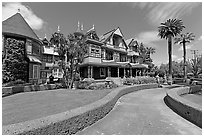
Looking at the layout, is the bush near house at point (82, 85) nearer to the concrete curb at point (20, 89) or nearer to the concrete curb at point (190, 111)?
the concrete curb at point (20, 89)

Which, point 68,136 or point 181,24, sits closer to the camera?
point 68,136

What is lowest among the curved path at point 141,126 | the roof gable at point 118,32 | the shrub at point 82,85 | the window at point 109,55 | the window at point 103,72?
the curved path at point 141,126

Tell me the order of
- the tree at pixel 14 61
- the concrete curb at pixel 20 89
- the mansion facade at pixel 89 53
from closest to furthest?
the concrete curb at pixel 20 89
the tree at pixel 14 61
the mansion facade at pixel 89 53

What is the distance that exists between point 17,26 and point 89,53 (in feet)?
41.9

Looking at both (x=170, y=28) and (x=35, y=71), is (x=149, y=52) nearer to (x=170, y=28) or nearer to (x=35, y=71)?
(x=170, y=28)

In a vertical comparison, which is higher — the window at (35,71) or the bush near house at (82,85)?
the window at (35,71)

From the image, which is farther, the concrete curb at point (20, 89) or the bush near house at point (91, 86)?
the bush near house at point (91, 86)

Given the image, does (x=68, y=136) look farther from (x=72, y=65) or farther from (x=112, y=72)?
(x=112, y=72)

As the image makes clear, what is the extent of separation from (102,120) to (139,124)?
78.0 inches

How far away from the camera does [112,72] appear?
2925 centimetres

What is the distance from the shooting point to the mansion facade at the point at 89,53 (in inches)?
741

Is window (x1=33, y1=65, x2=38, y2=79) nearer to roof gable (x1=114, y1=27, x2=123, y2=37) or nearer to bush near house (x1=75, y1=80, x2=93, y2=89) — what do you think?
bush near house (x1=75, y1=80, x2=93, y2=89)

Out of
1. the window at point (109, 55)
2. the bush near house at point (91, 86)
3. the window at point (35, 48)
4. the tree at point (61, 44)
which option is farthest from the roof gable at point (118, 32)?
the window at point (35, 48)

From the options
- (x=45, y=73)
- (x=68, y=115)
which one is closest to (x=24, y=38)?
(x=45, y=73)
